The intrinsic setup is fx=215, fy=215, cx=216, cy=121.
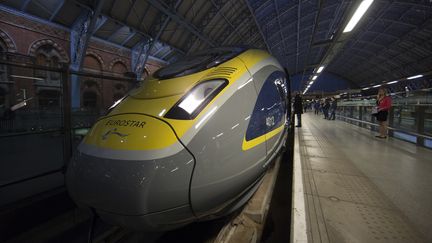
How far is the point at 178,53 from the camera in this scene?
52.6 feet

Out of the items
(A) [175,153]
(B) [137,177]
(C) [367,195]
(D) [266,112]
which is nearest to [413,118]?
(C) [367,195]

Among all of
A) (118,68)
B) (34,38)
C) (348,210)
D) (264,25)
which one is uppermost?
(264,25)

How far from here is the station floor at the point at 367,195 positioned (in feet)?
5.23

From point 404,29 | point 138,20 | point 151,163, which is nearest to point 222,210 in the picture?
point 151,163

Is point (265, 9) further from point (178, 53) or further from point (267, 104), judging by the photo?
point (267, 104)

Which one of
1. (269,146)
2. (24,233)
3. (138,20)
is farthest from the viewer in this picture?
(138,20)

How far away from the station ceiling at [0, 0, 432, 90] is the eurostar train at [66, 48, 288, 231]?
4208 millimetres

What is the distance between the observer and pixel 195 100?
4.76ft

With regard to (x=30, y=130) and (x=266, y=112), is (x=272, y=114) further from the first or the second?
(x=30, y=130)

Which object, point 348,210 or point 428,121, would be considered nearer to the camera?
point 348,210

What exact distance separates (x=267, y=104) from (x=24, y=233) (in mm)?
2763

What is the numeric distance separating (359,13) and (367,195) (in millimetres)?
3995

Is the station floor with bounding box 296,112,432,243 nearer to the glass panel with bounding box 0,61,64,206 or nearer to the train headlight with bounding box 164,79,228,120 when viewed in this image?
the train headlight with bounding box 164,79,228,120

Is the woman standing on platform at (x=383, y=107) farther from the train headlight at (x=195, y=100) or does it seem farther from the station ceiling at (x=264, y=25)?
the train headlight at (x=195, y=100)
